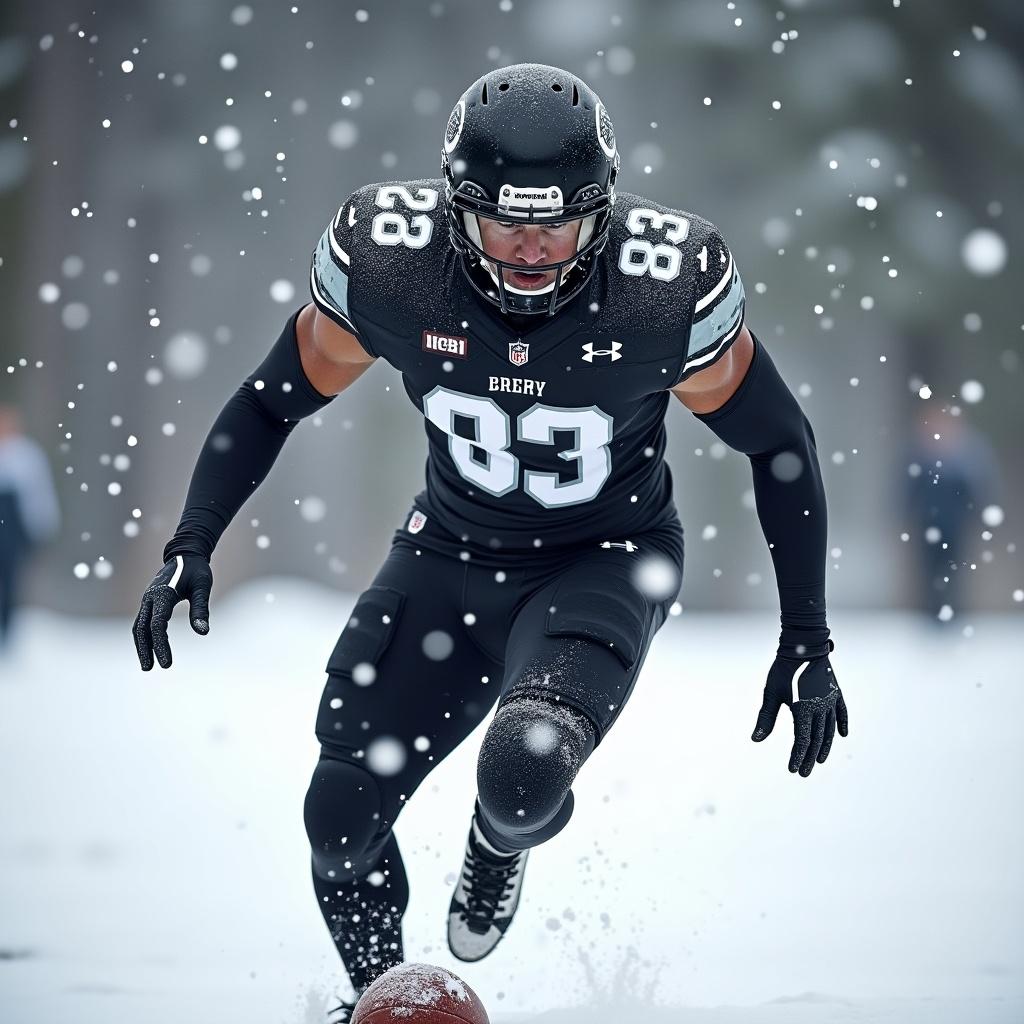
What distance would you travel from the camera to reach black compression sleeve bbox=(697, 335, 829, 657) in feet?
7.80

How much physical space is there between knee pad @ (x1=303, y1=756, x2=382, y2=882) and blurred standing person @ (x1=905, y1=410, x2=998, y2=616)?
5.31 meters

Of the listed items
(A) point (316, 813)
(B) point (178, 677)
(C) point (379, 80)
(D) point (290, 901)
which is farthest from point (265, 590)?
(A) point (316, 813)

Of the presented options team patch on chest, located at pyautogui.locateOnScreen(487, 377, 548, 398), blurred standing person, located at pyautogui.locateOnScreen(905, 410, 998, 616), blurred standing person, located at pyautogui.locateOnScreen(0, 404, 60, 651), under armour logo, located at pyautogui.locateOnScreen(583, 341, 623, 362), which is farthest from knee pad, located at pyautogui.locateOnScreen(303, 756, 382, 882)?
blurred standing person, located at pyautogui.locateOnScreen(905, 410, 998, 616)

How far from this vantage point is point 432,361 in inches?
91.0

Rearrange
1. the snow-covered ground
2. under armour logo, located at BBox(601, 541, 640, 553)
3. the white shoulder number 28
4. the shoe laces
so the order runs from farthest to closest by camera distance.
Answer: the snow-covered ground → the shoe laces → under armour logo, located at BBox(601, 541, 640, 553) → the white shoulder number 28

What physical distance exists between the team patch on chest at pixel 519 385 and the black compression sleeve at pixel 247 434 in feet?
1.55

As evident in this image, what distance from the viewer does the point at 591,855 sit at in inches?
151

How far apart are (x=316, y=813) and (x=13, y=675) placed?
4.35 meters

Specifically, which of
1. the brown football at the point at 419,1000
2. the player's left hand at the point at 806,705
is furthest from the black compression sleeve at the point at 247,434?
the player's left hand at the point at 806,705

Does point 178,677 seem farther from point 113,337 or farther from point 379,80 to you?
point 379,80

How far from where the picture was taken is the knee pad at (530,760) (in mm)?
2027

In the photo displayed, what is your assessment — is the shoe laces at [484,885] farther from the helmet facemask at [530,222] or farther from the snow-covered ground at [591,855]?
the helmet facemask at [530,222]

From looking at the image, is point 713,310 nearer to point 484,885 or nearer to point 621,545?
point 621,545

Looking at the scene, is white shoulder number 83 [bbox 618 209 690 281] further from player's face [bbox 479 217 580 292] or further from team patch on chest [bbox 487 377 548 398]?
team patch on chest [bbox 487 377 548 398]
